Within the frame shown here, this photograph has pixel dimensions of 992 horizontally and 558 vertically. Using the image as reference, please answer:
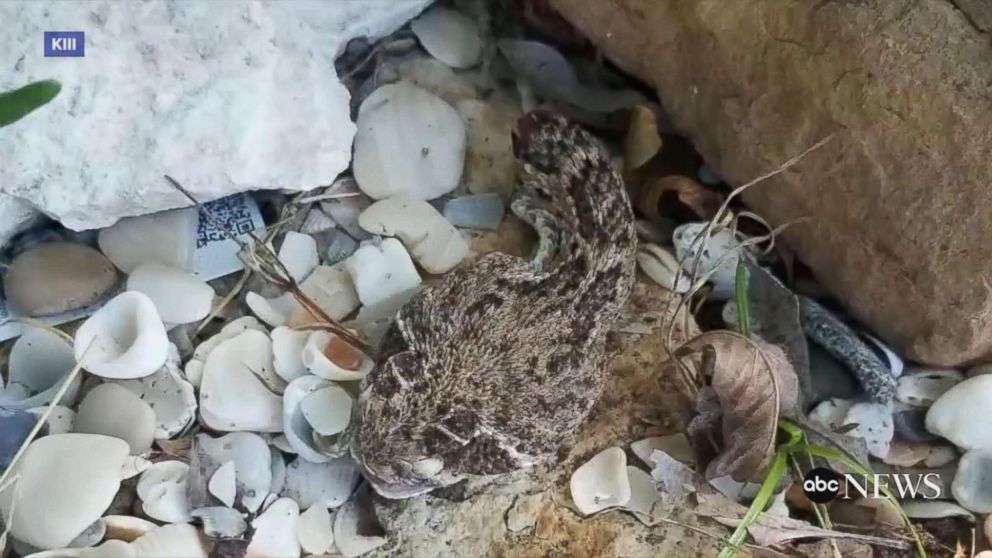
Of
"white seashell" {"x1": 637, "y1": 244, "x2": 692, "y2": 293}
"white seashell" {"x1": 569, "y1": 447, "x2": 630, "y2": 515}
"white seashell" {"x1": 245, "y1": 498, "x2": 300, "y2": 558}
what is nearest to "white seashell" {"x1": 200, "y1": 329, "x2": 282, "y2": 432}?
"white seashell" {"x1": 245, "y1": 498, "x2": 300, "y2": 558}

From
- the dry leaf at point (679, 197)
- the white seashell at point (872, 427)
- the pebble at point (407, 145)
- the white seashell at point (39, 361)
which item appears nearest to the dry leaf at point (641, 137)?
the dry leaf at point (679, 197)

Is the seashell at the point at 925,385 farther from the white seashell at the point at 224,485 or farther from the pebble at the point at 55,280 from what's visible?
the pebble at the point at 55,280

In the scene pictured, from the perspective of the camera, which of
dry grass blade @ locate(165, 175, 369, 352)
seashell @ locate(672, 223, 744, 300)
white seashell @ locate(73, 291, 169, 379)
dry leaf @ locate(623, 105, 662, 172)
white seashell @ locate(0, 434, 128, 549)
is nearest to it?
white seashell @ locate(0, 434, 128, 549)

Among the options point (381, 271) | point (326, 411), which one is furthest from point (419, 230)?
point (326, 411)

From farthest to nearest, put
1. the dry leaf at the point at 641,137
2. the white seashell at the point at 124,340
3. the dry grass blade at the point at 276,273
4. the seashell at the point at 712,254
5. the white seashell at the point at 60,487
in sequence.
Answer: the dry leaf at the point at 641,137, the seashell at the point at 712,254, the dry grass blade at the point at 276,273, the white seashell at the point at 124,340, the white seashell at the point at 60,487

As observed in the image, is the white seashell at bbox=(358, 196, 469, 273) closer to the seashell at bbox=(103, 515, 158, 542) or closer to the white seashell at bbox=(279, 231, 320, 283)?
the white seashell at bbox=(279, 231, 320, 283)

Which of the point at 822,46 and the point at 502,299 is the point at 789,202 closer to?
the point at 822,46

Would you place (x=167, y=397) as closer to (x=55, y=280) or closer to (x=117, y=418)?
(x=117, y=418)
